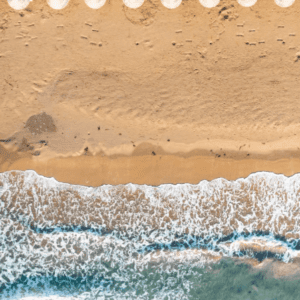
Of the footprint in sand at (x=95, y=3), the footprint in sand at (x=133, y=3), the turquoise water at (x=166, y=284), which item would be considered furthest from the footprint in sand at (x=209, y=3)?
the turquoise water at (x=166, y=284)

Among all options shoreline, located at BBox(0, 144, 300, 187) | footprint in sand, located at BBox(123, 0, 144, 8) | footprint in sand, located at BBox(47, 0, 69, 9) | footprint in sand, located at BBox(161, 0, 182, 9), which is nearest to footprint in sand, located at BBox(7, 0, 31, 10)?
footprint in sand, located at BBox(47, 0, 69, 9)

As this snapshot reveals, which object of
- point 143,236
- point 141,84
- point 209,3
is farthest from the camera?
point 143,236

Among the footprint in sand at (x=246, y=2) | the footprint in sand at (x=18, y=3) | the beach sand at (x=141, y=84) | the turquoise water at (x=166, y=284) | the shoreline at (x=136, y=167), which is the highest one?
the footprint in sand at (x=246, y=2)

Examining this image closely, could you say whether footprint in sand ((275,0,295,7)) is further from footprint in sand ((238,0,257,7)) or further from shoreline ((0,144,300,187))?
shoreline ((0,144,300,187))

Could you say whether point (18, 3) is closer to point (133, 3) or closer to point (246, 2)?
point (133, 3)

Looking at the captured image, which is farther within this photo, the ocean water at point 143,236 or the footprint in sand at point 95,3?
the ocean water at point 143,236

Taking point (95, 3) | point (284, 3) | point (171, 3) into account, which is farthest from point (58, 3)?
point (284, 3)

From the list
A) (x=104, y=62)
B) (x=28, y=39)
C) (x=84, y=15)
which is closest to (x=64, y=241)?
(x=104, y=62)

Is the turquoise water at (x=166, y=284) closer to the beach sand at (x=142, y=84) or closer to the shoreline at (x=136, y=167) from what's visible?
the shoreline at (x=136, y=167)

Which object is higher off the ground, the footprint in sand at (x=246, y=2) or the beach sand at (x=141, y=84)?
the footprint in sand at (x=246, y=2)
